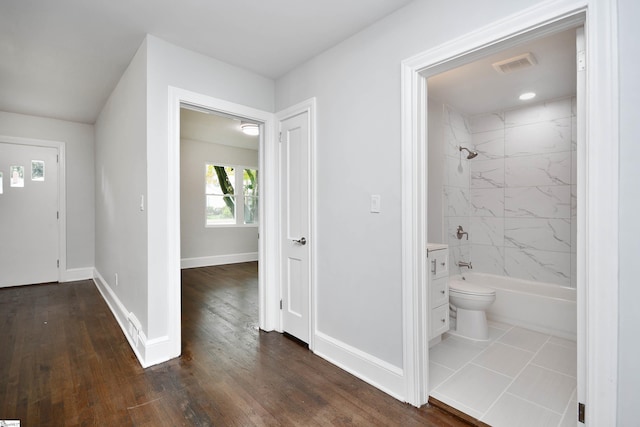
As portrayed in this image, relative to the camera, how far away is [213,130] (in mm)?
5449

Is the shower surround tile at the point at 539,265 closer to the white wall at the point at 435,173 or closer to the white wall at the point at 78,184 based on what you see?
the white wall at the point at 435,173

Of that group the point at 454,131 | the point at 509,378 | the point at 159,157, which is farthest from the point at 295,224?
the point at 454,131

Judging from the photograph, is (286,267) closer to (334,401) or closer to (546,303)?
(334,401)

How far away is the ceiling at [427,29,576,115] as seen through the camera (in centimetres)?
238

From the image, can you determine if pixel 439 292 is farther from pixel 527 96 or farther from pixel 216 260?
pixel 216 260

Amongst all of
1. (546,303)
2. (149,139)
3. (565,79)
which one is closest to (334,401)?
(149,139)

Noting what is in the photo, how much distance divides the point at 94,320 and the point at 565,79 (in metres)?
5.42

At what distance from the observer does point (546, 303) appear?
305 cm

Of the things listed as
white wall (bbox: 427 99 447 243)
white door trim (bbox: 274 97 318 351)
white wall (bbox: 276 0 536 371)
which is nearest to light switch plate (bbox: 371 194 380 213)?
white wall (bbox: 276 0 536 371)

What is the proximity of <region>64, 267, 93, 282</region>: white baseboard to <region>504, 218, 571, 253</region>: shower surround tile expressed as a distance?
6439mm

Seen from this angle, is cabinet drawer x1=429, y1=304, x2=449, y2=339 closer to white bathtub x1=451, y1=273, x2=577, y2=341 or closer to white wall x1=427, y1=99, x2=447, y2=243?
white wall x1=427, y1=99, x2=447, y2=243

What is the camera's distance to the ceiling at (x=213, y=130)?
4.68 m

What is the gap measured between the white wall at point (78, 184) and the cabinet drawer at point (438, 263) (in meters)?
5.46

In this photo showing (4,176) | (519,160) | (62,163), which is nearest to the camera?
(519,160)
